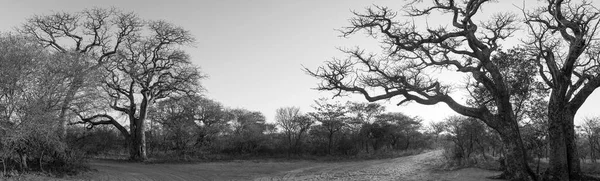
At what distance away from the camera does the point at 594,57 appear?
47.6 ft

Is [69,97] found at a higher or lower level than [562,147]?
higher

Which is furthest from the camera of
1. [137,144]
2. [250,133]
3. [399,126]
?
[399,126]

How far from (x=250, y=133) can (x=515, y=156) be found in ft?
81.8

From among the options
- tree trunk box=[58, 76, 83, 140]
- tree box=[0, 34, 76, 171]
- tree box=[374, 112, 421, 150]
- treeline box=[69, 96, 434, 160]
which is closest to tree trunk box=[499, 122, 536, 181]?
tree trunk box=[58, 76, 83, 140]

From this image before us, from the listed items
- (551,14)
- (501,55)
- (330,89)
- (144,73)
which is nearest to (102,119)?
(144,73)

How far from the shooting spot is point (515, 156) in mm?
12680

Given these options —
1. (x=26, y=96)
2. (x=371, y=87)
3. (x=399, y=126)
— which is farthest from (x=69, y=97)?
(x=399, y=126)

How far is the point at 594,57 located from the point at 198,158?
2384 centimetres

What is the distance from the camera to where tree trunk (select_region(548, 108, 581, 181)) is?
12695 millimetres

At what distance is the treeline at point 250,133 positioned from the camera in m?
29.2

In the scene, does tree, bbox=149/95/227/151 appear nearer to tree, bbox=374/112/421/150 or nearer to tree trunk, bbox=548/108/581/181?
→ tree, bbox=374/112/421/150

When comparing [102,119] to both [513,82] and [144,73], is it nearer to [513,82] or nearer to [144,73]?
[144,73]

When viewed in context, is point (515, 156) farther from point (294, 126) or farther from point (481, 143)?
point (294, 126)

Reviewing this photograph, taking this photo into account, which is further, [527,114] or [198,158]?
[198,158]
